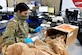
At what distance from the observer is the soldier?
5.68 feet

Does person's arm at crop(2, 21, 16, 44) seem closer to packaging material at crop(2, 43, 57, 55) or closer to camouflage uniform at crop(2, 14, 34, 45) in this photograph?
camouflage uniform at crop(2, 14, 34, 45)

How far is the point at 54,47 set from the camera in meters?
1.34

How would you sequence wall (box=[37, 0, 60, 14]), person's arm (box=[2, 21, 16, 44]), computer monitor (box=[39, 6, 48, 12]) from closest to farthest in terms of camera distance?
1. person's arm (box=[2, 21, 16, 44])
2. computer monitor (box=[39, 6, 48, 12])
3. wall (box=[37, 0, 60, 14])

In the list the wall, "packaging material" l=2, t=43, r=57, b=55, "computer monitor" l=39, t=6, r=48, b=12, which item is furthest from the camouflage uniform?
the wall

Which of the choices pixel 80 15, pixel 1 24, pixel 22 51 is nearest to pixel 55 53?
pixel 22 51

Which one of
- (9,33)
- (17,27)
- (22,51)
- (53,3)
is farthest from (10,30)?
(53,3)

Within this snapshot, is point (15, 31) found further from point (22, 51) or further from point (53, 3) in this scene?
point (53, 3)

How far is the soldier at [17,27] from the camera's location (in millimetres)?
1732

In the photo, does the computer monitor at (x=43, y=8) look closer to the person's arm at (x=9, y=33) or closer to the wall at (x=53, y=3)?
the wall at (x=53, y=3)

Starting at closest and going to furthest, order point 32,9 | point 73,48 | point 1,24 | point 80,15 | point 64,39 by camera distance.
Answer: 1. point 64,39
2. point 73,48
3. point 1,24
4. point 80,15
5. point 32,9

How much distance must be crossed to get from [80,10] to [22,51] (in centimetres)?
252

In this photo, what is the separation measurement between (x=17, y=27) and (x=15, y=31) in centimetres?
6

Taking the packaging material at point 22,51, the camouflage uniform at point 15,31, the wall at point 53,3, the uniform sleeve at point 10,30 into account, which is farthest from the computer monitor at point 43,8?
the packaging material at point 22,51

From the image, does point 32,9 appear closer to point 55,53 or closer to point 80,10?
point 80,10
